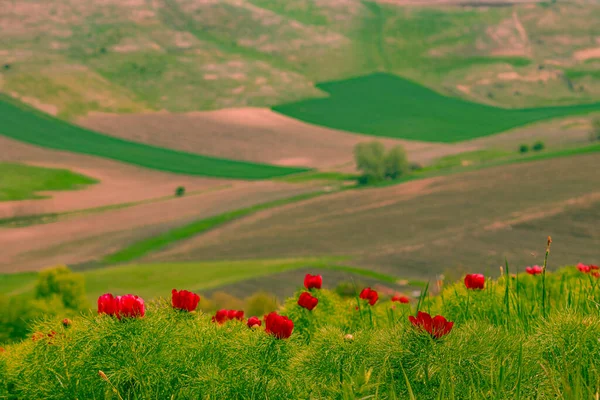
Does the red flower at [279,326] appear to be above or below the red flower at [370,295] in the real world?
above

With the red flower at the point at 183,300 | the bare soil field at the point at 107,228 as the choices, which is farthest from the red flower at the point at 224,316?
the bare soil field at the point at 107,228

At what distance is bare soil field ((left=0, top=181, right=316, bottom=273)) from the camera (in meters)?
102

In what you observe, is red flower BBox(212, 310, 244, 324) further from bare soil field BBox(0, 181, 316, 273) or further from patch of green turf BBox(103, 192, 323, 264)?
bare soil field BBox(0, 181, 316, 273)

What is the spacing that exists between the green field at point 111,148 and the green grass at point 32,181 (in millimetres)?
16954

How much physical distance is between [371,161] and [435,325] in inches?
5298

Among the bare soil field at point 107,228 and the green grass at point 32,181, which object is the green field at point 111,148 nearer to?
the green grass at point 32,181

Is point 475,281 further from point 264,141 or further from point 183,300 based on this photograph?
point 264,141

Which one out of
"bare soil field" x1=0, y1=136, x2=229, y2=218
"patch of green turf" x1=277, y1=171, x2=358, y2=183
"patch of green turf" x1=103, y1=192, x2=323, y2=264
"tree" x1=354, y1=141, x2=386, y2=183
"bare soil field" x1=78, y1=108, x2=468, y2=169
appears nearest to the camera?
"patch of green turf" x1=103, y1=192, x2=323, y2=264

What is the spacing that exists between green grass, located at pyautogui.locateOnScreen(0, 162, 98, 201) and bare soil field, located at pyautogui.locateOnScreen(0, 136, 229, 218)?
2.39 m

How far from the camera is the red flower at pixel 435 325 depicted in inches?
240

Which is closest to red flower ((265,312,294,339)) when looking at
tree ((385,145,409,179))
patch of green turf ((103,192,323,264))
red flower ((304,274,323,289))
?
red flower ((304,274,323,289))

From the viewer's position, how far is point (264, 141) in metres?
186

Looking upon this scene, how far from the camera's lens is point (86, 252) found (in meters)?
103

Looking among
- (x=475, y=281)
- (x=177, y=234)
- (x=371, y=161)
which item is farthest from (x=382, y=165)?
(x=475, y=281)
